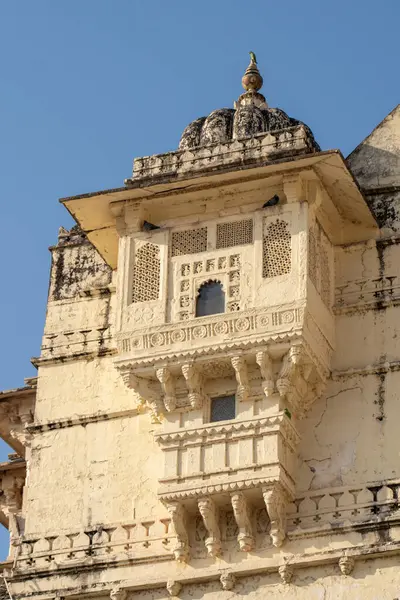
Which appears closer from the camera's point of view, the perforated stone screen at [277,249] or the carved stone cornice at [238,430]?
the carved stone cornice at [238,430]

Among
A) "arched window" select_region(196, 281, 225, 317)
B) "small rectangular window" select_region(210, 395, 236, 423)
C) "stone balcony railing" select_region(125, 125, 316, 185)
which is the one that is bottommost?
"small rectangular window" select_region(210, 395, 236, 423)

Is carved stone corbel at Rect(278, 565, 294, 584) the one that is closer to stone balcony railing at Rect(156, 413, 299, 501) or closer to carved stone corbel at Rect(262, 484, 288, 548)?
carved stone corbel at Rect(262, 484, 288, 548)

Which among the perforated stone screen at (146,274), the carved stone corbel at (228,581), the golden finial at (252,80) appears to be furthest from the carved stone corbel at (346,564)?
the golden finial at (252,80)

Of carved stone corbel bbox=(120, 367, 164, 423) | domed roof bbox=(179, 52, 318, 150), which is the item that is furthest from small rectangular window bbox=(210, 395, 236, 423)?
domed roof bbox=(179, 52, 318, 150)

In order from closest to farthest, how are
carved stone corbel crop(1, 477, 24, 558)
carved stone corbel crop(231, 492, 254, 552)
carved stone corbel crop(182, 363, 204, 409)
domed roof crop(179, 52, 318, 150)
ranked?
carved stone corbel crop(231, 492, 254, 552) < carved stone corbel crop(182, 363, 204, 409) < domed roof crop(179, 52, 318, 150) < carved stone corbel crop(1, 477, 24, 558)

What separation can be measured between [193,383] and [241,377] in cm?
49

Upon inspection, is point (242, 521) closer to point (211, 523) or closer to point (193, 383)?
point (211, 523)

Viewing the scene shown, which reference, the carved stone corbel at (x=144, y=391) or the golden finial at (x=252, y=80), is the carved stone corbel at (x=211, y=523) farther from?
the golden finial at (x=252, y=80)

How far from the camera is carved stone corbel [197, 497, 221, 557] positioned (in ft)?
62.5

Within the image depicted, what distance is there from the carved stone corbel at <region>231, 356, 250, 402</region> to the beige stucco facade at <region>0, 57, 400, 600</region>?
0.06ft

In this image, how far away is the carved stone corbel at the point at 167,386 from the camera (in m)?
19.6

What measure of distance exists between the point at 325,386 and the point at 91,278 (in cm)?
310

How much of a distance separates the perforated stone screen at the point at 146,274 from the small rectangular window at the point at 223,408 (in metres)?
1.21

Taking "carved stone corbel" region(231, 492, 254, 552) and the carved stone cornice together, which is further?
the carved stone cornice
